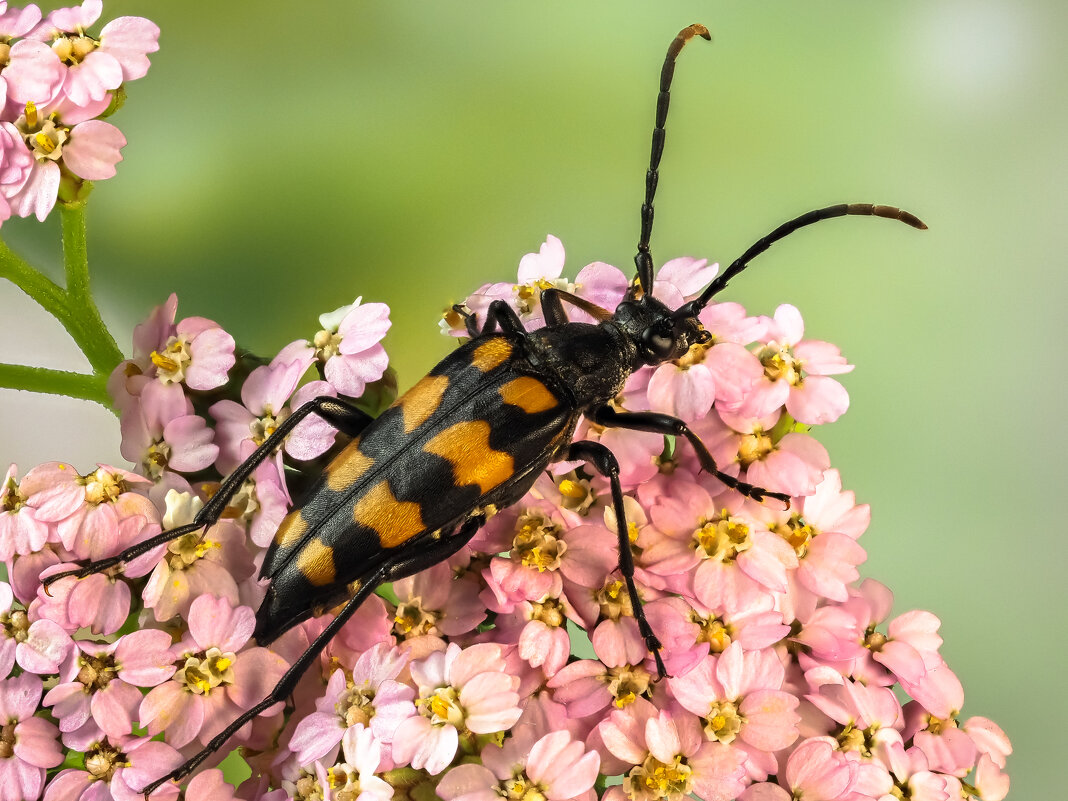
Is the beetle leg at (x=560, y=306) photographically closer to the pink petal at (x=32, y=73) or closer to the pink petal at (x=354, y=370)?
the pink petal at (x=354, y=370)

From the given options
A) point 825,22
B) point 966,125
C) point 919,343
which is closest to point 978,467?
point 919,343

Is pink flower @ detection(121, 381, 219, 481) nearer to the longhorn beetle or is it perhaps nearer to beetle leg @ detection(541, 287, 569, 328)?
the longhorn beetle

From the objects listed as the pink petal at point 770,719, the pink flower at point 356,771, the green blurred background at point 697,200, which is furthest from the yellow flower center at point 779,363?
the green blurred background at point 697,200

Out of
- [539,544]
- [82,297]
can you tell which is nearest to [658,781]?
[539,544]

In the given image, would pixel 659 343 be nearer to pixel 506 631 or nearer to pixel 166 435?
pixel 506 631

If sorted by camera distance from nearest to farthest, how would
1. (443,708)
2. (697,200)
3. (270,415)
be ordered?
1. (443,708)
2. (270,415)
3. (697,200)

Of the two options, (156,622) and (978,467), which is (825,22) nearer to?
→ (978,467)

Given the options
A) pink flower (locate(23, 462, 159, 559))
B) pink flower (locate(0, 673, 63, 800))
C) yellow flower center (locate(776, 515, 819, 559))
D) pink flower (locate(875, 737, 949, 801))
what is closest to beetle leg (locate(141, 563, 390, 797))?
pink flower (locate(0, 673, 63, 800))
